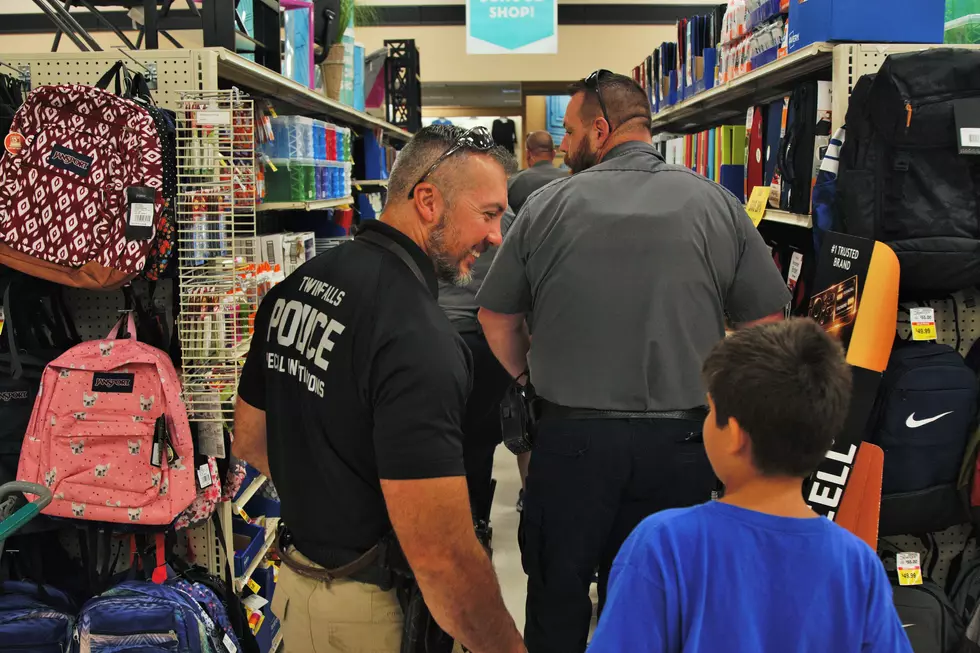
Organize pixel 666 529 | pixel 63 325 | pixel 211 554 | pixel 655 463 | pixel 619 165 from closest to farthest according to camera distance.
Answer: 1. pixel 666 529
2. pixel 655 463
3. pixel 619 165
4. pixel 63 325
5. pixel 211 554

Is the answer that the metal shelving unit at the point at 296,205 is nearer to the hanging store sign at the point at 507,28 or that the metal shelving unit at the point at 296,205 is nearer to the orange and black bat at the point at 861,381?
the orange and black bat at the point at 861,381

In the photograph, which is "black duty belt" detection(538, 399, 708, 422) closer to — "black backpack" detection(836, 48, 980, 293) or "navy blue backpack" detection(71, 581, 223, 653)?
"black backpack" detection(836, 48, 980, 293)

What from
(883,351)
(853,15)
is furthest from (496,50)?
(883,351)

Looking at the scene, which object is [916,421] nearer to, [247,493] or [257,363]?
[257,363]

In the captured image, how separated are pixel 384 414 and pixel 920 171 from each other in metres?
1.84

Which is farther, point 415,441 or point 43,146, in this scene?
point 43,146

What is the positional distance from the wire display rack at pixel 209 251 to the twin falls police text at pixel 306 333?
2.64ft

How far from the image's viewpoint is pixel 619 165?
7.98 ft

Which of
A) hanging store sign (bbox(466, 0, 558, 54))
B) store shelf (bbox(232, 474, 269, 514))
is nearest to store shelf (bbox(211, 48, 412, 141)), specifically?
store shelf (bbox(232, 474, 269, 514))

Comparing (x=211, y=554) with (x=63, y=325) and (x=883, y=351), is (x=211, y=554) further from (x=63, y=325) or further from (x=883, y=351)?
(x=883, y=351)

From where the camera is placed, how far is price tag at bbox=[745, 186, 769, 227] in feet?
10.6

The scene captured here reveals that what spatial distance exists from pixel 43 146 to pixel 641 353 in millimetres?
1714

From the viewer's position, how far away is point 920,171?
2.47 m

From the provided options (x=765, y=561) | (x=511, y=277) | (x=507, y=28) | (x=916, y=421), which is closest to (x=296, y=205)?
(x=511, y=277)
